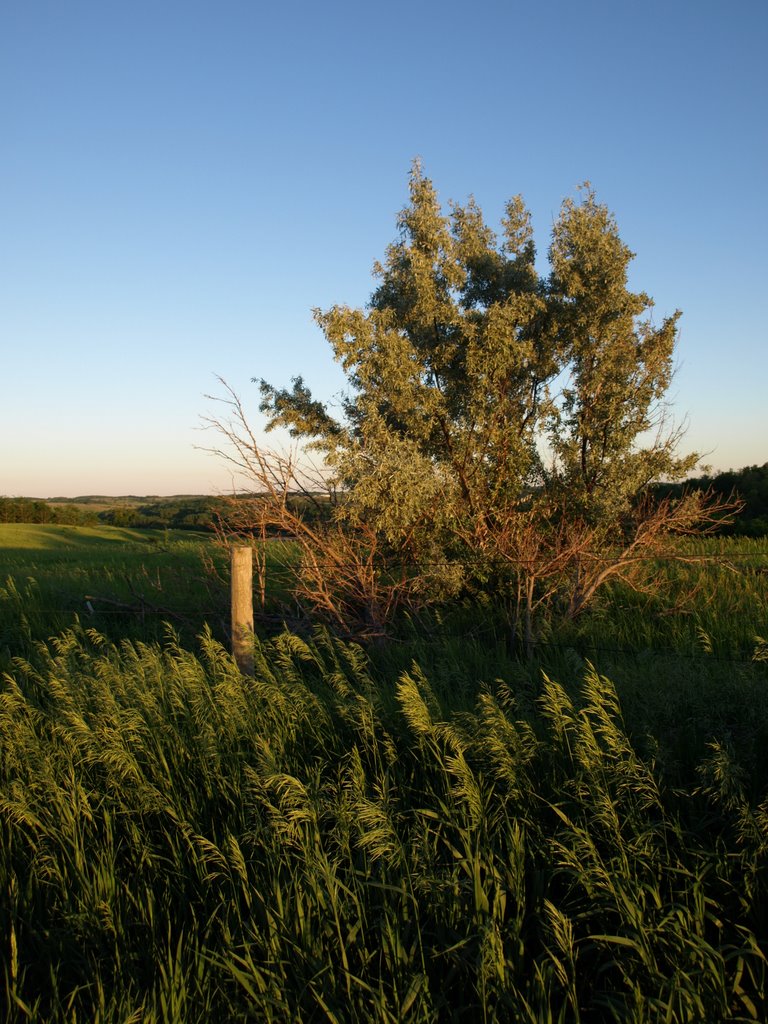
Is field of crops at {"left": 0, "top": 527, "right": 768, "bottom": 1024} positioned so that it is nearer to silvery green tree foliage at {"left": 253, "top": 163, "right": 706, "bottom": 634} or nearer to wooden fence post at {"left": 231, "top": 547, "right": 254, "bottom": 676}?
wooden fence post at {"left": 231, "top": 547, "right": 254, "bottom": 676}

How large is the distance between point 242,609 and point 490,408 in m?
5.28

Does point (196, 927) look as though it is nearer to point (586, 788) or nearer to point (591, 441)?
point (586, 788)

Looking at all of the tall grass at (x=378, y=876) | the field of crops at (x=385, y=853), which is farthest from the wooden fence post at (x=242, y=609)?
the tall grass at (x=378, y=876)

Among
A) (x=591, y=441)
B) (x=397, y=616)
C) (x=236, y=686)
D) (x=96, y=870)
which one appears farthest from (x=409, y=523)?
(x=96, y=870)

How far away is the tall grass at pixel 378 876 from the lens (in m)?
3.01

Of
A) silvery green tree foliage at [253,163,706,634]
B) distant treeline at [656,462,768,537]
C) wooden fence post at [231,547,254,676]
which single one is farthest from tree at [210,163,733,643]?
distant treeline at [656,462,768,537]

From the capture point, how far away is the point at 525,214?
1201 cm

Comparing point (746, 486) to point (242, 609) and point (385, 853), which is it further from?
point (385, 853)

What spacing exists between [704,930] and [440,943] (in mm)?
1153

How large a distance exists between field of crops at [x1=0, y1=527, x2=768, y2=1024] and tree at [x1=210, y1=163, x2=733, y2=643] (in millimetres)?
3789

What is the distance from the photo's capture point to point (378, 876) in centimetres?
383

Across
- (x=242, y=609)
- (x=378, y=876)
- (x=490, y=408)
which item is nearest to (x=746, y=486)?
(x=490, y=408)

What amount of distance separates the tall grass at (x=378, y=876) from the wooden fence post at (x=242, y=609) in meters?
1.41

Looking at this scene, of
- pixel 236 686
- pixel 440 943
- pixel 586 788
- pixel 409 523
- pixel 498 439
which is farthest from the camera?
pixel 498 439
